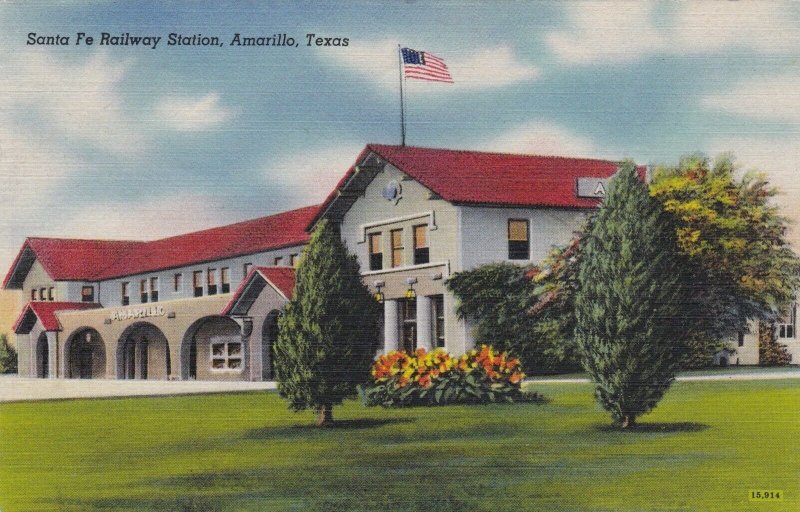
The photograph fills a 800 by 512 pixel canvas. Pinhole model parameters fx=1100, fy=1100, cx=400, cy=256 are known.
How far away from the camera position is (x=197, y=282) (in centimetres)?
3647

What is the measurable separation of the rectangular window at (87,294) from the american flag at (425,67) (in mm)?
28689

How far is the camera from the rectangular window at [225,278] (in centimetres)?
3484

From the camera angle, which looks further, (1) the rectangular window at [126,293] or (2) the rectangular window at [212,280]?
(1) the rectangular window at [126,293]

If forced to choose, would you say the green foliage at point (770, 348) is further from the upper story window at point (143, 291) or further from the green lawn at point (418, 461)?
the upper story window at point (143, 291)

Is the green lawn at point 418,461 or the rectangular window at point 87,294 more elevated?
the rectangular window at point 87,294

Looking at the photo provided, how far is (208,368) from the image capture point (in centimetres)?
3525

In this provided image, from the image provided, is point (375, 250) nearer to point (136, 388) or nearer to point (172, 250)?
point (136, 388)

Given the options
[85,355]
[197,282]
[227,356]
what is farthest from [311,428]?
[85,355]

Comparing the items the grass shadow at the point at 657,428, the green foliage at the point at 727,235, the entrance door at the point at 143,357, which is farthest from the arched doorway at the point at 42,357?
the grass shadow at the point at 657,428

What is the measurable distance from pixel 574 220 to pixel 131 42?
1408 centimetres

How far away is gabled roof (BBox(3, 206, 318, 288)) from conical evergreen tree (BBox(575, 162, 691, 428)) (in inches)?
609

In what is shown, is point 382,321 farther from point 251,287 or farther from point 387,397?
point 387,397

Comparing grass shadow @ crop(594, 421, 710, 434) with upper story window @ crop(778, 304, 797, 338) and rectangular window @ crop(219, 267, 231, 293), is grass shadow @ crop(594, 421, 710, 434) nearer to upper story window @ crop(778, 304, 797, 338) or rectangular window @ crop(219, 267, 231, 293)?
rectangular window @ crop(219, 267, 231, 293)

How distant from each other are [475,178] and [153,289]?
16535 millimetres
